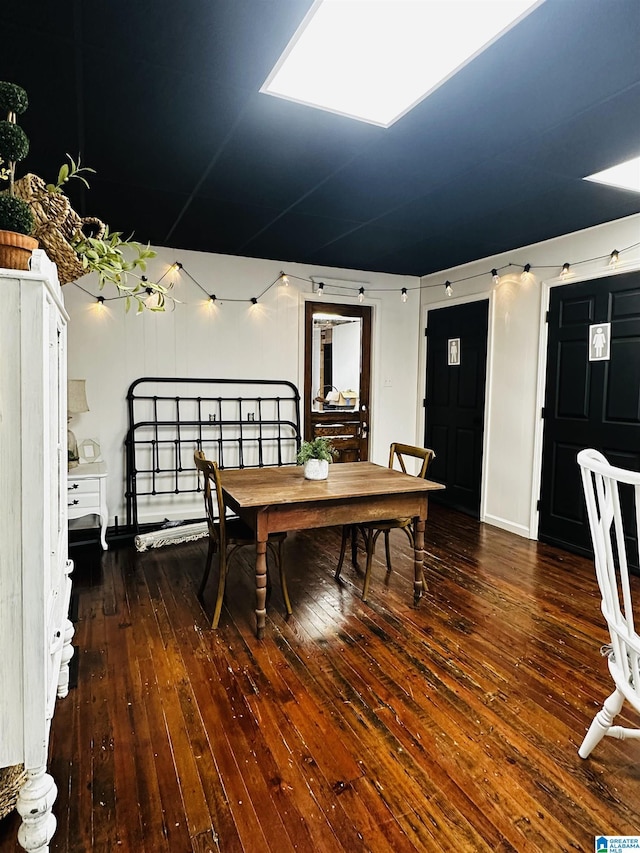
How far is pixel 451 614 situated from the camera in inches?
116

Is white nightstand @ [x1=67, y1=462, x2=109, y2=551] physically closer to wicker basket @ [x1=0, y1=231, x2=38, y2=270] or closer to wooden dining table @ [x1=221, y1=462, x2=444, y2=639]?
wooden dining table @ [x1=221, y1=462, x2=444, y2=639]

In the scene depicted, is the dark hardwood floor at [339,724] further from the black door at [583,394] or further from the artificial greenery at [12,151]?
the artificial greenery at [12,151]

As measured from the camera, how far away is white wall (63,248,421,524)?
438 centimetres

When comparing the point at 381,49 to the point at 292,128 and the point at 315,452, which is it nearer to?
the point at 292,128

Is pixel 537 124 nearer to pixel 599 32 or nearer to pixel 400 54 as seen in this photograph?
pixel 599 32

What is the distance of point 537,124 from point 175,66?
164 centimetres

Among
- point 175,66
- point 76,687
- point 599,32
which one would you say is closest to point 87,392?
point 76,687

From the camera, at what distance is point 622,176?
2.95 meters

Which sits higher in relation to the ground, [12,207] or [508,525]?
[12,207]

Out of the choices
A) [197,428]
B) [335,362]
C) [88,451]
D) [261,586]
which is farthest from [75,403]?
[335,362]

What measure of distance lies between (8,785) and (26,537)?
0.90m

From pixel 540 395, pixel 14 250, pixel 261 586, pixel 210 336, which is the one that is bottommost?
pixel 261 586

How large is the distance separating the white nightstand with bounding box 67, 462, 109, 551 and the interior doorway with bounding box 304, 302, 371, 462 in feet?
7.15

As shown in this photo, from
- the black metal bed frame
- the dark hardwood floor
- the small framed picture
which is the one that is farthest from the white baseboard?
the small framed picture
